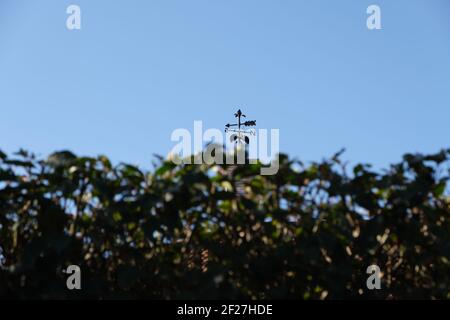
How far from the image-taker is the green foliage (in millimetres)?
2926

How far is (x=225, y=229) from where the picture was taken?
314 centimetres

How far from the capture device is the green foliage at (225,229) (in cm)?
293

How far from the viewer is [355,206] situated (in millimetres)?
3090

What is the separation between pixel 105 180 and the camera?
9.86 feet

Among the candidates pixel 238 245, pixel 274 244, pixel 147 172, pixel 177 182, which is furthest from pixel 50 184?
pixel 274 244

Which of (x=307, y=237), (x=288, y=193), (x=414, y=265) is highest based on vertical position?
(x=288, y=193)

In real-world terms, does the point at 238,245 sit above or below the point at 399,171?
below
